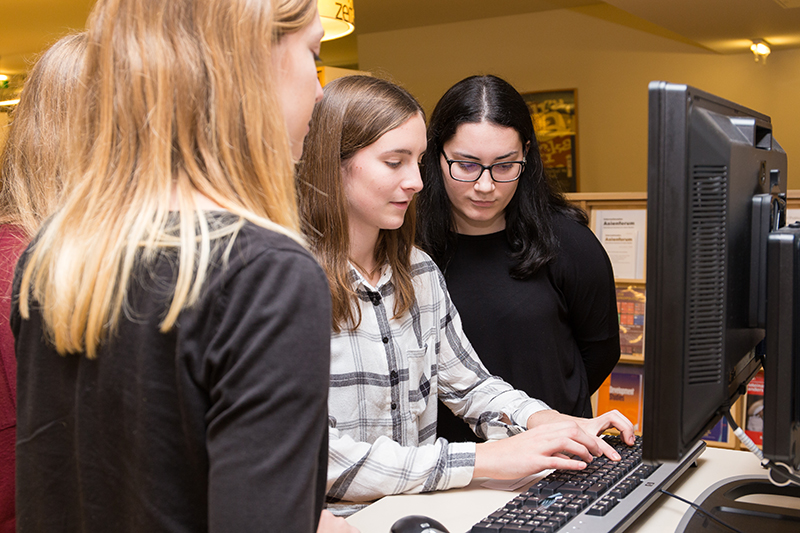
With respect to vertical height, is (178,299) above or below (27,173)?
below

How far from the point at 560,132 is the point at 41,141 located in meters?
5.32

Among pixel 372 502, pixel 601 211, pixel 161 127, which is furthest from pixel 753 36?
pixel 161 127

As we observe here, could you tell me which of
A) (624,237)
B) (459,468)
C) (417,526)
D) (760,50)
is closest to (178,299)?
(417,526)

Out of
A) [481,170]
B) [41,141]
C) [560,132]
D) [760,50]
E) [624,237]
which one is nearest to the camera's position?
[41,141]

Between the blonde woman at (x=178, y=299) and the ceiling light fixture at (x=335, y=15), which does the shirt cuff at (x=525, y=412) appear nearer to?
the blonde woman at (x=178, y=299)

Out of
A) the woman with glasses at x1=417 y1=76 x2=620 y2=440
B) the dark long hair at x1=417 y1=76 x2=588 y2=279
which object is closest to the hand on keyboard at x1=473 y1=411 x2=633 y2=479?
the woman with glasses at x1=417 y1=76 x2=620 y2=440

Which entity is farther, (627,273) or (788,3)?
(788,3)

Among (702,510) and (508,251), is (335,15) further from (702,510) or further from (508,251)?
(702,510)

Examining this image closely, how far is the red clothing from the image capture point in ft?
3.22

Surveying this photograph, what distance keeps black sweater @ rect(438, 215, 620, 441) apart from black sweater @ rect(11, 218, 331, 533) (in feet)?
3.72

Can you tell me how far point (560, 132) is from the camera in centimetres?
594

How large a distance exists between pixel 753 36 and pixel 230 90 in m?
5.17

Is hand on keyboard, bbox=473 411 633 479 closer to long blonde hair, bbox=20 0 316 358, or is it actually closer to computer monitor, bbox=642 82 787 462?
computer monitor, bbox=642 82 787 462

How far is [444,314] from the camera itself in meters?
1.53
